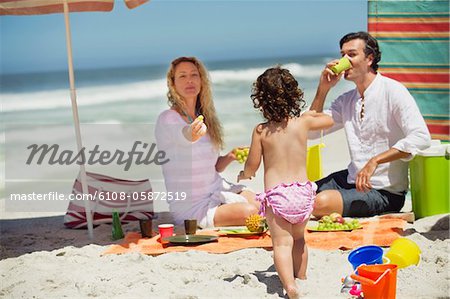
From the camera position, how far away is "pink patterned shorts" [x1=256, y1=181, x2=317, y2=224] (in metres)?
3.63

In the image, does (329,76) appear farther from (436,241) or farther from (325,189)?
(436,241)

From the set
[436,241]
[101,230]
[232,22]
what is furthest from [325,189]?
[232,22]

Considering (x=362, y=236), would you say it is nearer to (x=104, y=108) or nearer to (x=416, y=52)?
(x=416, y=52)

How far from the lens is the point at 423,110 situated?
21.0 feet

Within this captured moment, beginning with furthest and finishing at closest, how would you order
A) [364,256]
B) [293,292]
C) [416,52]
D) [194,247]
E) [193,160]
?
[416,52] → [193,160] → [194,247] → [364,256] → [293,292]

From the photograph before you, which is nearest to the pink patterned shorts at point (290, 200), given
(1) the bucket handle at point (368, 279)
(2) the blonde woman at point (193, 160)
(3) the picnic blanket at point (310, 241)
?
(1) the bucket handle at point (368, 279)

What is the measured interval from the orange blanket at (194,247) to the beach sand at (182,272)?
0.12m

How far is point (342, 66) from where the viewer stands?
17.1 feet

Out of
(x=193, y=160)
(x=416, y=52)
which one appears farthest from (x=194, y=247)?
(x=416, y=52)

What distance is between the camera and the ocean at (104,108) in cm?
936

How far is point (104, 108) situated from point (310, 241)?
1429 centimetres

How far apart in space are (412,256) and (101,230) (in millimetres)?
2577

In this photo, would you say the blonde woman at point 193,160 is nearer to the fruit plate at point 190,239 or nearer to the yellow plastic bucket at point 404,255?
the fruit plate at point 190,239

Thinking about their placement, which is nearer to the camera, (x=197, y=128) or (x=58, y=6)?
(x=197, y=128)
